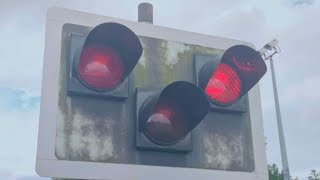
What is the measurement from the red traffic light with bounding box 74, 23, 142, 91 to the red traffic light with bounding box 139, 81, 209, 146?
236 mm

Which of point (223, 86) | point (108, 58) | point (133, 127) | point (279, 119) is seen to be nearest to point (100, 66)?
point (108, 58)

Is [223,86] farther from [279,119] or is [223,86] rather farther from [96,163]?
[279,119]

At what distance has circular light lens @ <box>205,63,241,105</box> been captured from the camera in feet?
10.5

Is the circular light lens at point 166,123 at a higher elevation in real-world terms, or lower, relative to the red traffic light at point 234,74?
lower

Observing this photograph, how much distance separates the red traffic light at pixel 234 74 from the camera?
3.15 metres

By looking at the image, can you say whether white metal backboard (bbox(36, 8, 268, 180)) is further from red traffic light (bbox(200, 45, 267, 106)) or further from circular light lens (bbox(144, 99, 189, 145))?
red traffic light (bbox(200, 45, 267, 106))

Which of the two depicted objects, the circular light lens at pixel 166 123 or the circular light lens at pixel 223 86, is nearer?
the circular light lens at pixel 166 123

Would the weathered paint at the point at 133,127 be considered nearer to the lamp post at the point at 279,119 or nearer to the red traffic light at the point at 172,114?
the red traffic light at the point at 172,114

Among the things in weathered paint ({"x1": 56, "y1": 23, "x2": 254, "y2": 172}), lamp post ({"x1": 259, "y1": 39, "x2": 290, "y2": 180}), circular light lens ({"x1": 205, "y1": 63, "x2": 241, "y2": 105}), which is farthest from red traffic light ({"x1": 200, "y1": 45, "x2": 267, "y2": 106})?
lamp post ({"x1": 259, "y1": 39, "x2": 290, "y2": 180})

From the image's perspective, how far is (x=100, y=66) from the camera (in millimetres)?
2980

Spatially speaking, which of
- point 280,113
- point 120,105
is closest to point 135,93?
point 120,105

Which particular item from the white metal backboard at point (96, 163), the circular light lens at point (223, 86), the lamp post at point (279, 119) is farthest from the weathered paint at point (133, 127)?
the lamp post at point (279, 119)

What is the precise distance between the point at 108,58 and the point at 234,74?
0.73 meters

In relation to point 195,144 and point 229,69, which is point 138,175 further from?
point 229,69
